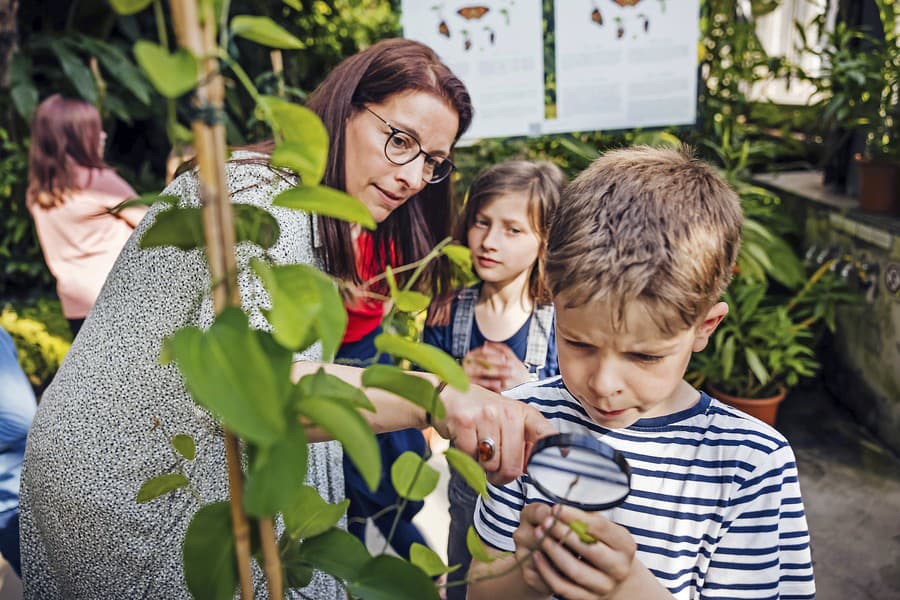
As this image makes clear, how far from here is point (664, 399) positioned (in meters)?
1.14

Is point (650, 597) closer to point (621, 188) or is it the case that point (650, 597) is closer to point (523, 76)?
point (621, 188)

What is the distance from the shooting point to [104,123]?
5.80 metres

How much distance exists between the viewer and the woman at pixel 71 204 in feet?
11.8

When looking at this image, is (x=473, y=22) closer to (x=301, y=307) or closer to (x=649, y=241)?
(x=649, y=241)

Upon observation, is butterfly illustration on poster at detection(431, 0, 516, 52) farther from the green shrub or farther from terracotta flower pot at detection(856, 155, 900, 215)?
the green shrub

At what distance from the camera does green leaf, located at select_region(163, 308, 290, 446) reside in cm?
47

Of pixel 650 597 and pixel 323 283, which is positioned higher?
pixel 323 283

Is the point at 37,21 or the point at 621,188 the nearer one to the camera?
the point at 621,188

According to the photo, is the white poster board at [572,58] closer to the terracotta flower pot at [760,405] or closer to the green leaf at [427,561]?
the terracotta flower pot at [760,405]

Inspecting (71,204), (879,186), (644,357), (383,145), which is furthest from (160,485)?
(879,186)

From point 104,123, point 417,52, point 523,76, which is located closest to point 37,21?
point 104,123


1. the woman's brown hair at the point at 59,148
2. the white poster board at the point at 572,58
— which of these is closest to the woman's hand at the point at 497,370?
the white poster board at the point at 572,58

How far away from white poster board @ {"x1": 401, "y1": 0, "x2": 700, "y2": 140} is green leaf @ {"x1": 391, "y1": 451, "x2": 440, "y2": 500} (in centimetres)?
289

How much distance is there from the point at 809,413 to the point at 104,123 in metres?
5.43
